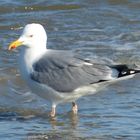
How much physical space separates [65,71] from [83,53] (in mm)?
2736

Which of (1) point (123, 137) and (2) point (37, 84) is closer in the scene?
(1) point (123, 137)

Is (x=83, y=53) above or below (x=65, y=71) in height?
below

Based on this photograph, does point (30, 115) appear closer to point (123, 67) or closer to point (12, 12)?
point (123, 67)

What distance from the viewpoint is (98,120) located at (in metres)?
7.93

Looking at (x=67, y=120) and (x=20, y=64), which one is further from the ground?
(x=20, y=64)

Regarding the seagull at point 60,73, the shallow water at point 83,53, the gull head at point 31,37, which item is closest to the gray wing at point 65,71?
the seagull at point 60,73

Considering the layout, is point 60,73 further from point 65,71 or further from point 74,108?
point 74,108

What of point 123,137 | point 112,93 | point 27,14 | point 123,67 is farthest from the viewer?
point 27,14

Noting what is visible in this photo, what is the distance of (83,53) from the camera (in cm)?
1076

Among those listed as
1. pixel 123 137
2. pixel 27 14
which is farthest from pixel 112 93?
pixel 27 14

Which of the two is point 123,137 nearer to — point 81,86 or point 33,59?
point 81,86

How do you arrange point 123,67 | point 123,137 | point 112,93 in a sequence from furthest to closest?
point 112,93, point 123,67, point 123,137

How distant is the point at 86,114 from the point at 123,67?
799mm

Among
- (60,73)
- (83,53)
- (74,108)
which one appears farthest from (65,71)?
(83,53)
